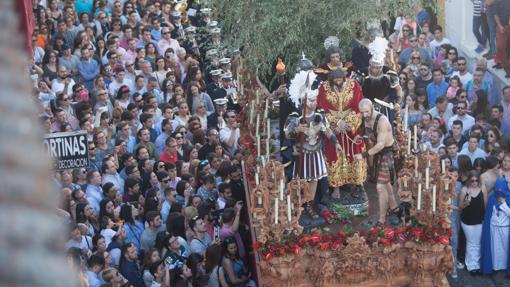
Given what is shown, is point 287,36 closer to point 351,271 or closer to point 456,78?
point 456,78

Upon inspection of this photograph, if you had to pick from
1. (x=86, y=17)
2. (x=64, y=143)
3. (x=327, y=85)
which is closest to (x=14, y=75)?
(x=64, y=143)

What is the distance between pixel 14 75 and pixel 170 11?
21396mm

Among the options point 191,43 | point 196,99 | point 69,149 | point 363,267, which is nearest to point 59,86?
point 196,99

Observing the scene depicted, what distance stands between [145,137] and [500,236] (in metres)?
5.62

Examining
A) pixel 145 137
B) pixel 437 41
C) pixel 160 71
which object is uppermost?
pixel 437 41

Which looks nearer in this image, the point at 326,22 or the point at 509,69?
the point at 326,22

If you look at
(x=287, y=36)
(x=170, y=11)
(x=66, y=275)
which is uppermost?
(x=170, y=11)

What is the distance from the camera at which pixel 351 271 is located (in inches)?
447

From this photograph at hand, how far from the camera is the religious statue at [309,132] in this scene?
11.9 meters

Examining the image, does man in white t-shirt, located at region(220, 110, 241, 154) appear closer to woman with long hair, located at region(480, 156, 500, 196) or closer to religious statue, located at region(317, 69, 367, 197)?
religious statue, located at region(317, 69, 367, 197)

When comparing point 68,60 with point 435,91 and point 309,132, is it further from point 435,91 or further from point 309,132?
point 309,132

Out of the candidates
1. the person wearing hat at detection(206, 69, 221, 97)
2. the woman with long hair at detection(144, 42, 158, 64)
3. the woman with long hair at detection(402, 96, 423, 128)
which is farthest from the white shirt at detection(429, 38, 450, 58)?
the woman with long hair at detection(144, 42, 158, 64)

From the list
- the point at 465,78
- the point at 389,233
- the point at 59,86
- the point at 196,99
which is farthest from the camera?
the point at 465,78

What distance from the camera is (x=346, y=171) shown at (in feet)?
41.2
